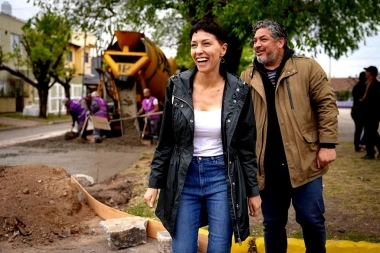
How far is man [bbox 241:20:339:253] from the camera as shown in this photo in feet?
11.9

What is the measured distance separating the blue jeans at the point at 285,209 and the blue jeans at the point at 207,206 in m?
0.85

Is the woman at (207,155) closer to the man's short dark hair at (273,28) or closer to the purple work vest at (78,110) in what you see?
the man's short dark hair at (273,28)

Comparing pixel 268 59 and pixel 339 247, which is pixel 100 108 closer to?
pixel 339 247

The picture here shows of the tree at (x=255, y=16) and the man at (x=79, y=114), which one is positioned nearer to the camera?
the tree at (x=255, y=16)

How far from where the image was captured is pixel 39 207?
576 cm

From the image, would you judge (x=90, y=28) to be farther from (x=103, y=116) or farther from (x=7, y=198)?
(x=7, y=198)

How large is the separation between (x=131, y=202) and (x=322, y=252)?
351cm

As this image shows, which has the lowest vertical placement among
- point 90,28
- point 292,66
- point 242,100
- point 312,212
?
point 312,212

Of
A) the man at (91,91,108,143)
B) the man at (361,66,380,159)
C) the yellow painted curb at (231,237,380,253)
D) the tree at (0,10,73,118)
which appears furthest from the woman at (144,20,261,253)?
the tree at (0,10,73,118)

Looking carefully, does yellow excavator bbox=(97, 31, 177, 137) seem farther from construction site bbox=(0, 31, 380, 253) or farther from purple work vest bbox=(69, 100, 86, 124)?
construction site bbox=(0, 31, 380, 253)

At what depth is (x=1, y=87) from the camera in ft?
123

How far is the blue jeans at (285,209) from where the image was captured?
368 cm

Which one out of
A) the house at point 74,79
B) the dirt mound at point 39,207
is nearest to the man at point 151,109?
the dirt mound at point 39,207

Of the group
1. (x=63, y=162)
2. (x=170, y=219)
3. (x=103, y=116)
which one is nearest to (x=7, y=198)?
(x=170, y=219)
